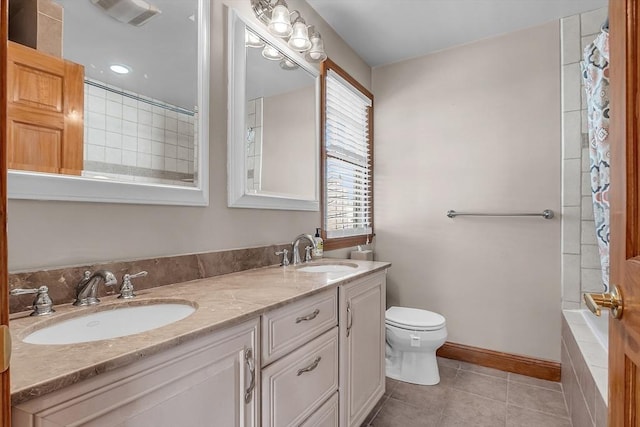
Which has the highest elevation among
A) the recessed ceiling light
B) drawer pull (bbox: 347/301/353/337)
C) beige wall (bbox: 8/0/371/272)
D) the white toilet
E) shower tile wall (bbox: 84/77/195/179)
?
the recessed ceiling light

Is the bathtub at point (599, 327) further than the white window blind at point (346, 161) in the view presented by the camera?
No

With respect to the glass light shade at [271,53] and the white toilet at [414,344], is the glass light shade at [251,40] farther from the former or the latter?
the white toilet at [414,344]

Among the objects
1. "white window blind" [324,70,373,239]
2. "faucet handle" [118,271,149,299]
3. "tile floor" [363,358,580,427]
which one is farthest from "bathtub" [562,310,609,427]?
"faucet handle" [118,271,149,299]

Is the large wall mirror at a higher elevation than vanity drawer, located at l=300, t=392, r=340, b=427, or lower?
higher

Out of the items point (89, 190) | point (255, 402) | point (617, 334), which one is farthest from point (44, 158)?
point (617, 334)

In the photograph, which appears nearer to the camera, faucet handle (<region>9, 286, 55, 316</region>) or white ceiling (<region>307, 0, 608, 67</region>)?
faucet handle (<region>9, 286, 55, 316</region>)

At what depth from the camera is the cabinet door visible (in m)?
1.45

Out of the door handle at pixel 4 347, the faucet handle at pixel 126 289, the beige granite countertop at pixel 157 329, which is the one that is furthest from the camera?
the faucet handle at pixel 126 289

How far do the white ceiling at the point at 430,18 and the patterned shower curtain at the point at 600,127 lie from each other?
1.84 feet

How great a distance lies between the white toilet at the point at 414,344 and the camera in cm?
204

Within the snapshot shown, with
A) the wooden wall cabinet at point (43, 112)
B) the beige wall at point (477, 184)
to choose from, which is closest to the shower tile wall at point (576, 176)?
the beige wall at point (477, 184)

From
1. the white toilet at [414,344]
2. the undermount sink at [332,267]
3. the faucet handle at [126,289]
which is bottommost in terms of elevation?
the white toilet at [414,344]

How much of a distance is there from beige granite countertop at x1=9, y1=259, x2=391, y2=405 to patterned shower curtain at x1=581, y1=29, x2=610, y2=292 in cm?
137

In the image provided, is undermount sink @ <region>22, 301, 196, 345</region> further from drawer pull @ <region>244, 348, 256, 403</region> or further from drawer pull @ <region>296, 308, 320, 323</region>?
drawer pull @ <region>296, 308, 320, 323</region>
